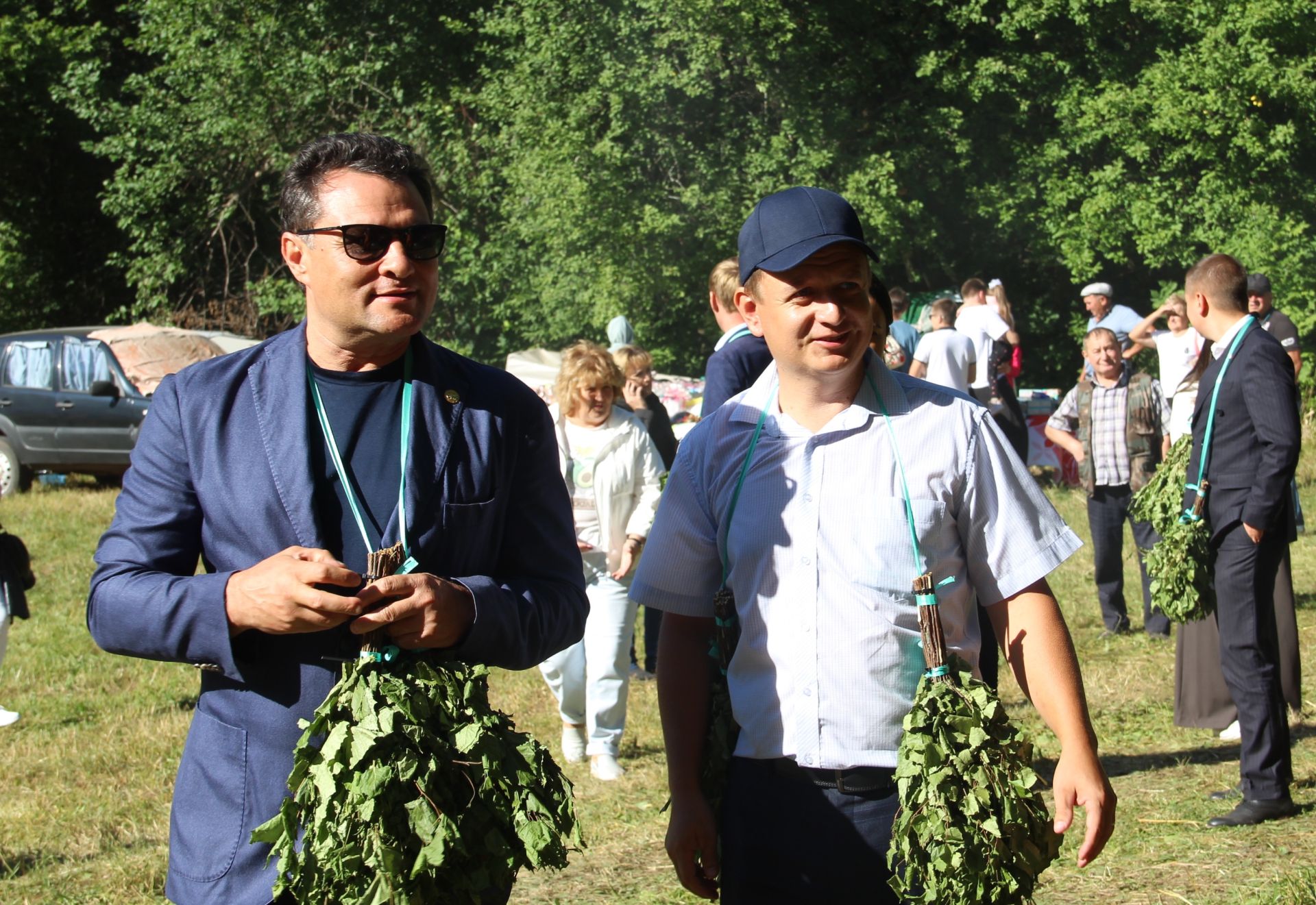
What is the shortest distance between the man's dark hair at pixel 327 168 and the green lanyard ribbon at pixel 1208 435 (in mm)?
4298

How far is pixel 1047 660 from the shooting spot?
2709 millimetres

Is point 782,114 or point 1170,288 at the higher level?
point 782,114

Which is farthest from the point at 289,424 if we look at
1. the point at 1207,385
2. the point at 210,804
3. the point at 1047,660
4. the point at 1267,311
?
the point at 1267,311

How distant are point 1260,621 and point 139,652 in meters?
4.65

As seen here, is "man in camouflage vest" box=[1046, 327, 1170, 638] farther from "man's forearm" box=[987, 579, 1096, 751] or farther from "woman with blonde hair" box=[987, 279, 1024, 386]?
"man's forearm" box=[987, 579, 1096, 751]

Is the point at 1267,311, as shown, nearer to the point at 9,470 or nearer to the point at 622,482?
the point at 622,482

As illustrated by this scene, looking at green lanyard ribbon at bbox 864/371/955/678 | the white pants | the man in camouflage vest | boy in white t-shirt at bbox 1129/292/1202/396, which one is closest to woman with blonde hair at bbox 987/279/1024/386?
boy in white t-shirt at bbox 1129/292/1202/396

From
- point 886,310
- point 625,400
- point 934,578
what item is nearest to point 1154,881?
point 886,310

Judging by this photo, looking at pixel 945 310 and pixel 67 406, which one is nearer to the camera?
pixel 945 310

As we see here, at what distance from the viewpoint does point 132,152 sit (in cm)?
2531

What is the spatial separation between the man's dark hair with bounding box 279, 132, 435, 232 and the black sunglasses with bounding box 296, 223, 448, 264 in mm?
73

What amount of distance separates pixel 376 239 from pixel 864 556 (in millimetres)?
1126

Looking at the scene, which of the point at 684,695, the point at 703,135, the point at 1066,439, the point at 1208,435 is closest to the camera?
the point at 684,695

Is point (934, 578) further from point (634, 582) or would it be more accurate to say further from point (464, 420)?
point (464, 420)
